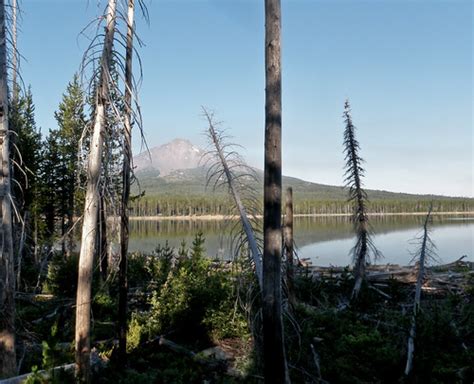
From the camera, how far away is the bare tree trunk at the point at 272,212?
5977 millimetres

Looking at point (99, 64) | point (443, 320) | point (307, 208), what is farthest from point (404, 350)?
point (307, 208)

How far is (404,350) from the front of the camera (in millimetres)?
9422

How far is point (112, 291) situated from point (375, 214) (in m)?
141

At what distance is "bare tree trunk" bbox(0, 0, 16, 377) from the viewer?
7418 mm

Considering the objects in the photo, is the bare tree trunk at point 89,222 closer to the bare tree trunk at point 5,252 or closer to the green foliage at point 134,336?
the bare tree trunk at point 5,252

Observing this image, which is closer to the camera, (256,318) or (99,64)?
(99,64)

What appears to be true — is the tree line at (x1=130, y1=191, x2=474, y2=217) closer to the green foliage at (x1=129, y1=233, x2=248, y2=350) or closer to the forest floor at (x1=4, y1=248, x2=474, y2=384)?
the forest floor at (x1=4, y1=248, x2=474, y2=384)

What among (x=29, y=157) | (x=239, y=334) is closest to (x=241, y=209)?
(x=239, y=334)

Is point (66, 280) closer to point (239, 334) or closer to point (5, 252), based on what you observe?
point (239, 334)

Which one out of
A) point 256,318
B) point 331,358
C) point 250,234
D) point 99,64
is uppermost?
point 99,64

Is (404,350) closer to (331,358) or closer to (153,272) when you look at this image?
(331,358)

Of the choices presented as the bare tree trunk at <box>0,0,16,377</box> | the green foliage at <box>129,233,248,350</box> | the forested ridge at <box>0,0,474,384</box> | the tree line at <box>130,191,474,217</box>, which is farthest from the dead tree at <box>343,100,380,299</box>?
the tree line at <box>130,191,474,217</box>

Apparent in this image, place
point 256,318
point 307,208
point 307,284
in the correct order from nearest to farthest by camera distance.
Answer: point 256,318
point 307,284
point 307,208

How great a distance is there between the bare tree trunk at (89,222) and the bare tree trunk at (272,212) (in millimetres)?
2464
